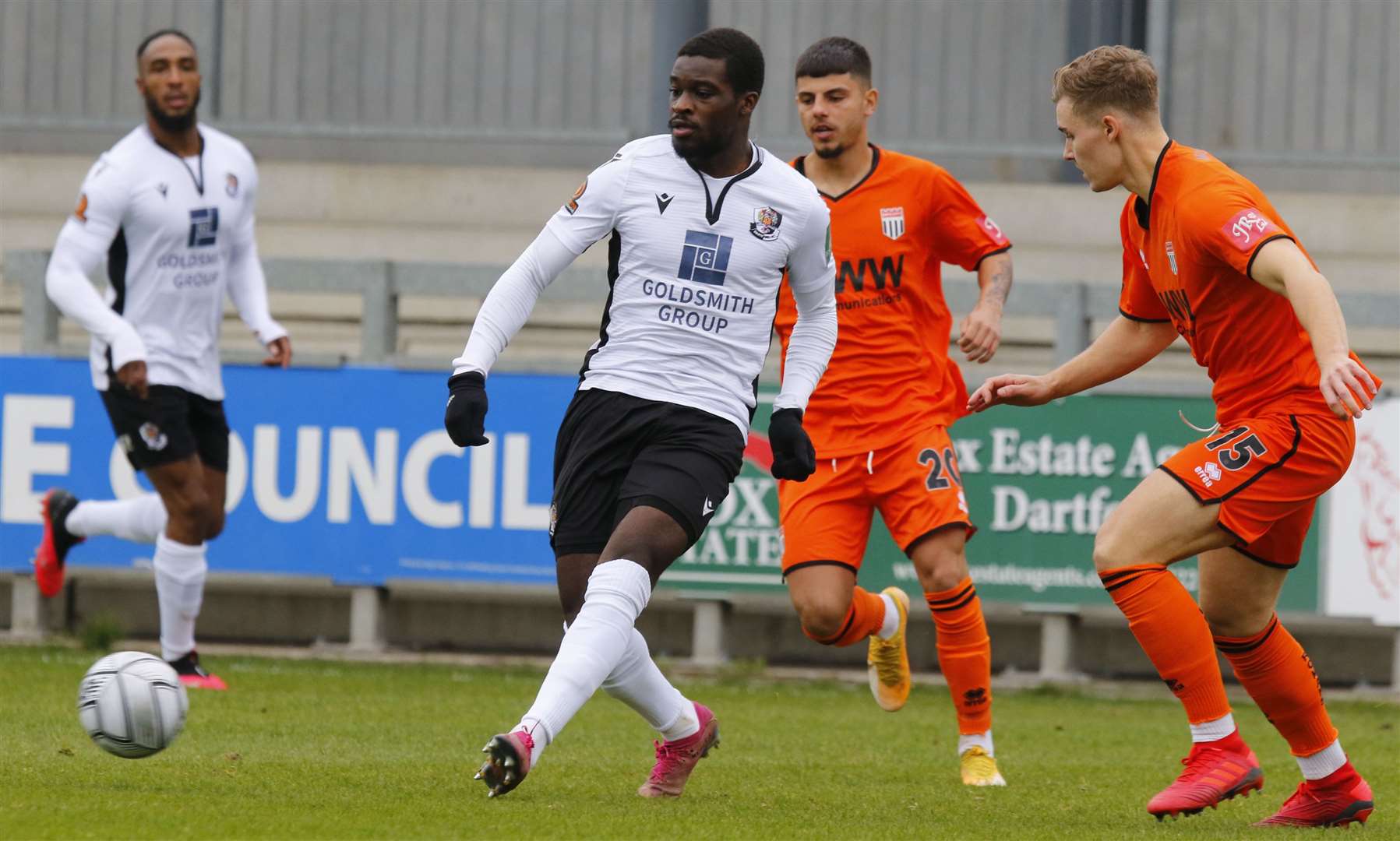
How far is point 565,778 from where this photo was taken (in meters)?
6.52

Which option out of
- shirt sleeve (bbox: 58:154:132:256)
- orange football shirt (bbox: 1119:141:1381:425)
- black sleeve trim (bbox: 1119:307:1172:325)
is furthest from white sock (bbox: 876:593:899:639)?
shirt sleeve (bbox: 58:154:132:256)

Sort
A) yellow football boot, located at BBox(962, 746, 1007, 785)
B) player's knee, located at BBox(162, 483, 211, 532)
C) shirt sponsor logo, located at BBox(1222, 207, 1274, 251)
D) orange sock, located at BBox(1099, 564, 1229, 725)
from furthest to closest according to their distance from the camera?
player's knee, located at BBox(162, 483, 211, 532)
yellow football boot, located at BBox(962, 746, 1007, 785)
orange sock, located at BBox(1099, 564, 1229, 725)
shirt sponsor logo, located at BBox(1222, 207, 1274, 251)

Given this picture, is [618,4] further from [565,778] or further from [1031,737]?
[565,778]

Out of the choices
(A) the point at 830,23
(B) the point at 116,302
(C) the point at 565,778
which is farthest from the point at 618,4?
(C) the point at 565,778

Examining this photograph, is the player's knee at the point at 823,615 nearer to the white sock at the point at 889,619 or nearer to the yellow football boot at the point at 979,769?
the white sock at the point at 889,619

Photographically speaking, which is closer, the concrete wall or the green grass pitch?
the green grass pitch

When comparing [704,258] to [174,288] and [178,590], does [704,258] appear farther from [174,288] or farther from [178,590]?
[178,590]

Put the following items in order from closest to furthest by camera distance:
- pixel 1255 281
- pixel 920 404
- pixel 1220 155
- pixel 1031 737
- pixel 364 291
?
pixel 1255 281
pixel 920 404
pixel 1031 737
pixel 364 291
pixel 1220 155

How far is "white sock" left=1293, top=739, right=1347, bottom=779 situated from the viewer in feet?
19.1

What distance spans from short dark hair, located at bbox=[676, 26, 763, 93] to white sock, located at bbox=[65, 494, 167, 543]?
4.49 metres

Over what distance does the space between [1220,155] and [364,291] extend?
5606 mm

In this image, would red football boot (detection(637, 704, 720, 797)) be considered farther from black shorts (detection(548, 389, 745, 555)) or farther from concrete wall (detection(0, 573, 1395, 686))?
concrete wall (detection(0, 573, 1395, 686))

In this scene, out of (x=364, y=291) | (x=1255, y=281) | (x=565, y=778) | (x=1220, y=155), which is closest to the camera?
(x=1255, y=281)

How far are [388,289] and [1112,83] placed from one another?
6153mm
